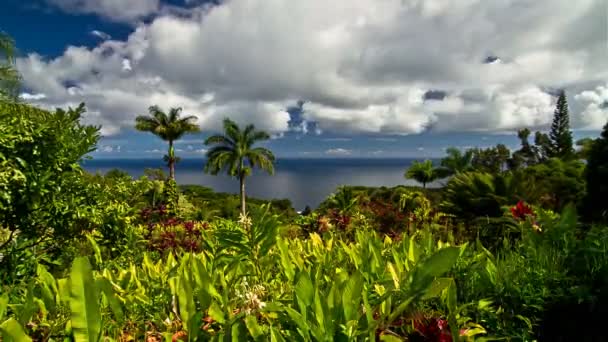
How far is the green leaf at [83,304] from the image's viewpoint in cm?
107

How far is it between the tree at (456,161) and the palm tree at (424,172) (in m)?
1.77

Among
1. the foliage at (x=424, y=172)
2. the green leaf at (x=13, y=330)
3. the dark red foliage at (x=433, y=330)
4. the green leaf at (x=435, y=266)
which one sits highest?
the green leaf at (x=435, y=266)

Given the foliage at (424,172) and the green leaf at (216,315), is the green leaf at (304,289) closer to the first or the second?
the green leaf at (216,315)

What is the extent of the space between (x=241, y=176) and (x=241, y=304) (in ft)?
106

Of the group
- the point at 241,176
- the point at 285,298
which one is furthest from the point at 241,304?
the point at 241,176

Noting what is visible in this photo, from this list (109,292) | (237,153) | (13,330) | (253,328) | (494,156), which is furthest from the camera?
(494,156)

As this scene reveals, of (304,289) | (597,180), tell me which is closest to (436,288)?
(304,289)

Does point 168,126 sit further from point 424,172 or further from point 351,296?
point 351,296

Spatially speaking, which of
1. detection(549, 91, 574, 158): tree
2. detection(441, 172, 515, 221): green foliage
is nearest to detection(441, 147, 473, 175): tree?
detection(549, 91, 574, 158): tree

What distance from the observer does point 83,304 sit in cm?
107

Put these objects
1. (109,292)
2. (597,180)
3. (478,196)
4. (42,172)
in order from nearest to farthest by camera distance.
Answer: (109,292)
(42,172)
(478,196)
(597,180)

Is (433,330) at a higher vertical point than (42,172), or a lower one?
lower

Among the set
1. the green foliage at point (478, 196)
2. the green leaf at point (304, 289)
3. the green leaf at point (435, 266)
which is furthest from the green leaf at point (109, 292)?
the green foliage at point (478, 196)

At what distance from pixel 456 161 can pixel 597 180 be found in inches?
1045
